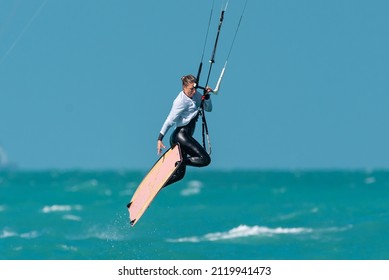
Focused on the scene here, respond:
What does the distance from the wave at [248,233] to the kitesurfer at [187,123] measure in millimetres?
14473

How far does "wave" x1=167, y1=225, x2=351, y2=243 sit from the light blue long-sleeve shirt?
14719mm

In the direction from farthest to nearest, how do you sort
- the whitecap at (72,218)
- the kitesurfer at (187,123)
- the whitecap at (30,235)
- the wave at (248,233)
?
1. the whitecap at (72,218)
2. the whitecap at (30,235)
3. the wave at (248,233)
4. the kitesurfer at (187,123)

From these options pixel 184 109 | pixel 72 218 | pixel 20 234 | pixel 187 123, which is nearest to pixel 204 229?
pixel 20 234

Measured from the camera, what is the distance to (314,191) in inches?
2420

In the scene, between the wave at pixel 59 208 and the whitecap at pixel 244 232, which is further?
the wave at pixel 59 208

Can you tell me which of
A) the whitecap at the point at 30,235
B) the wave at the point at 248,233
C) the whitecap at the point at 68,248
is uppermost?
the whitecap at the point at 30,235

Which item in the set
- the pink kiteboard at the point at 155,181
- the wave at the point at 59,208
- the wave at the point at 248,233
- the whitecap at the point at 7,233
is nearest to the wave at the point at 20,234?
the whitecap at the point at 7,233

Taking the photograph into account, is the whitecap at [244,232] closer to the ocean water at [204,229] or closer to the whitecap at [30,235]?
the ocean water at [204,229]

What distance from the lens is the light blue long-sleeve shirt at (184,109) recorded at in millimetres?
19203

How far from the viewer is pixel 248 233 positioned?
3506 centimetres

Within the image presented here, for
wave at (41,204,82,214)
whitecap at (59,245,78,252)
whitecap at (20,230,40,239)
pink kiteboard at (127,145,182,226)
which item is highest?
wave at (41,204,82,214)

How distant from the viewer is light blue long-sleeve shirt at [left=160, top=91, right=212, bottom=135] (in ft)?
63.0

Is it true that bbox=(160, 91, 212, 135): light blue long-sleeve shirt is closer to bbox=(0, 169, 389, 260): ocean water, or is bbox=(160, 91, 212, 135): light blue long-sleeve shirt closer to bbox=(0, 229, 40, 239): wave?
bbox=(0, 169, 389, 260): ocean water

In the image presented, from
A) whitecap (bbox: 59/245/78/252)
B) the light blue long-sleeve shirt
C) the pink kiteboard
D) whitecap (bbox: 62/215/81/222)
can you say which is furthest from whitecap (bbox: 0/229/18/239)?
the light blue long-sleeve shirt
